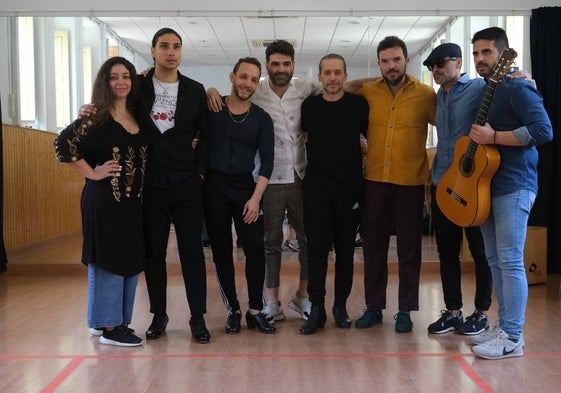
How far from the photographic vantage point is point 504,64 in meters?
3.03

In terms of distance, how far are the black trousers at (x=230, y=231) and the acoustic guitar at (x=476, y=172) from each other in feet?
3.38

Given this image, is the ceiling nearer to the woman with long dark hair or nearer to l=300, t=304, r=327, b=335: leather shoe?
the woman with long dark hair

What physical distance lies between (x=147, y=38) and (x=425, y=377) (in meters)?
5.32

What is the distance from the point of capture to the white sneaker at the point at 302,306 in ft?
12.7

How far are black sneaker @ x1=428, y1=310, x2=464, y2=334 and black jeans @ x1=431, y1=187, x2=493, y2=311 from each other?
0.16ft

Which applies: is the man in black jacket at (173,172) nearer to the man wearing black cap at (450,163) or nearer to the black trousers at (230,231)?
the black trousers at (230,231)

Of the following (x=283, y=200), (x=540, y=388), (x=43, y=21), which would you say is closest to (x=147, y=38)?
(x=43, y=21)

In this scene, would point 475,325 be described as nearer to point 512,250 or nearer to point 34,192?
point 512,250

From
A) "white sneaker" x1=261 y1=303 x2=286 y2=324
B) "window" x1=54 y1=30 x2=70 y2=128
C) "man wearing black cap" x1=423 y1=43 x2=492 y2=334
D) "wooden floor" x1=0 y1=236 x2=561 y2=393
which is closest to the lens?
"wooden floor" x1=0 y1=236 x2=561 y2=393

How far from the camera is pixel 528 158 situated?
123 inches

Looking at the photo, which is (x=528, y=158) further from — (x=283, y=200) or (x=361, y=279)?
(x=361, y=279)

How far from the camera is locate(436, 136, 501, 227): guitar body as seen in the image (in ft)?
10.2

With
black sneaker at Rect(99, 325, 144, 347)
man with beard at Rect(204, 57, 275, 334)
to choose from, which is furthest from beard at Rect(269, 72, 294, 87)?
black sneaker at Rect(99, 325, 144, 347)

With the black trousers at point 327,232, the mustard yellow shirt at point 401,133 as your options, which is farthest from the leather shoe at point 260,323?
the mustard yellow shirt at point 401,133
